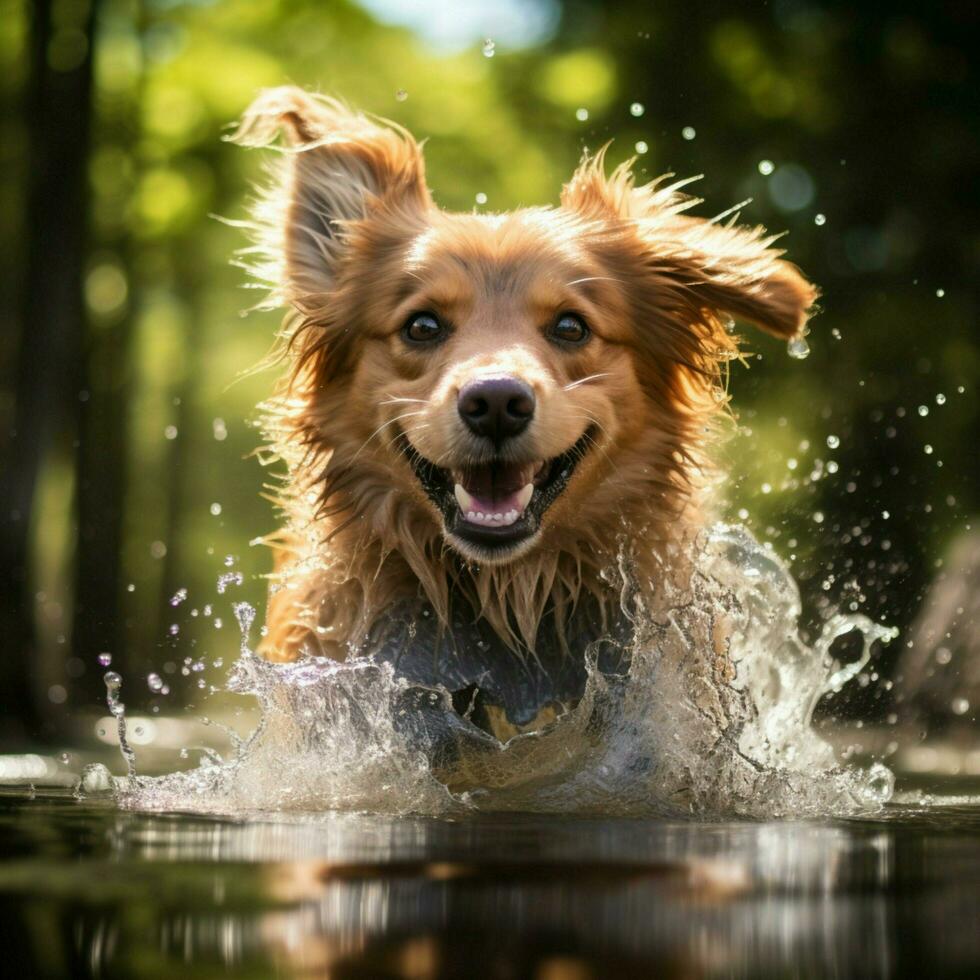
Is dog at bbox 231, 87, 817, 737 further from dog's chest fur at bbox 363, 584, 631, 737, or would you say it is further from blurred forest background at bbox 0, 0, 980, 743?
blurred forest background at bbox 0, 0, 980, 743

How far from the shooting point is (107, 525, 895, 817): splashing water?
4781 millimetres

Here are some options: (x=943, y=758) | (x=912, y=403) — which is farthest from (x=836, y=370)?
(x=943, y=758)

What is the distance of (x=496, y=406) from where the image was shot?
15.6 feet

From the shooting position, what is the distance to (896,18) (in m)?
14.1

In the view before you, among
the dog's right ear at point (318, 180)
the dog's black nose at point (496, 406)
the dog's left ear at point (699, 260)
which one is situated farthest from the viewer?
the dog's right ear at point (318, 180)

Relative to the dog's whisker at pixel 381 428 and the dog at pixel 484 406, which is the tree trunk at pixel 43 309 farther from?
the dog's whisker at pixel 381 428

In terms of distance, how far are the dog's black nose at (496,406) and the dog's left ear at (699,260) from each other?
1.17 meters

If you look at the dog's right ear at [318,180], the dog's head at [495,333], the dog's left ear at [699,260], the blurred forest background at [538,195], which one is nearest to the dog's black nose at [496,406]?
the dog's head at [495,333]

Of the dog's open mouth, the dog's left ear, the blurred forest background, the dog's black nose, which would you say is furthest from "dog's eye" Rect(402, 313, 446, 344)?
the blurred forest background

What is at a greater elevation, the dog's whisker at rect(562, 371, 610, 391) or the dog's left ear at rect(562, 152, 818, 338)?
the dog's left ear at rect(562, 152, 818, 338)

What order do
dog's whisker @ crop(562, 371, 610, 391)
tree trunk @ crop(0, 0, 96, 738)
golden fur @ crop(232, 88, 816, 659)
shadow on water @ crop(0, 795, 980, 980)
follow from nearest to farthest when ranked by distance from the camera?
shadow on water @ crop(0, 795, 980, 980)
dog's whisker @ crop(562, 371, 610, 391)
golden fur @ crop(232, 88, 816, 659)
tree trunk @ crop(0, 0, 96, 738)

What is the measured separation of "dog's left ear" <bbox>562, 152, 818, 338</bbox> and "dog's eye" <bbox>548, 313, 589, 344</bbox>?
1.55ft

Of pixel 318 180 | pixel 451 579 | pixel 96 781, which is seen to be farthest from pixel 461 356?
pixel 96 781

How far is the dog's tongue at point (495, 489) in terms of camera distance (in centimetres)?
505
